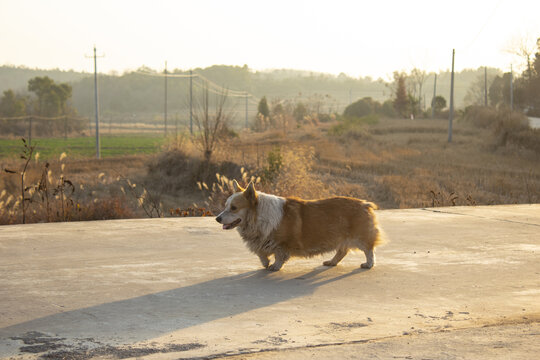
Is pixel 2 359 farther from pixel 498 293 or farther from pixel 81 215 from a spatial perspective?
pixel 81 215

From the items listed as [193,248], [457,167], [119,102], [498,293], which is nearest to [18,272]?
[193,248]

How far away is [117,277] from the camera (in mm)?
6559

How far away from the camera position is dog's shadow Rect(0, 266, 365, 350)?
192 inches

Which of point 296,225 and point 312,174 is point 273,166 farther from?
point 296,225

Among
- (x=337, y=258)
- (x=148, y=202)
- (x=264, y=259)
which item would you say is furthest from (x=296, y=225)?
(x=148, y=202)

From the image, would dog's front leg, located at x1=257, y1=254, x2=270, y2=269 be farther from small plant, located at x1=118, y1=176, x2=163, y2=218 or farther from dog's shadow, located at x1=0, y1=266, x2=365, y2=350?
small plant, located at x1=118, y1=176, x2=163, y2=218

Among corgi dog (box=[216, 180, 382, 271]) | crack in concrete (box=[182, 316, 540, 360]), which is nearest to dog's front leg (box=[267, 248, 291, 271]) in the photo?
corgi dog (box=[216, 180, 382, 271])

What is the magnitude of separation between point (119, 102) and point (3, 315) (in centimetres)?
13230

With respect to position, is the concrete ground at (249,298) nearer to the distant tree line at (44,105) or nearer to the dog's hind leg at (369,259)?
the dog's hind leg at (369,259)

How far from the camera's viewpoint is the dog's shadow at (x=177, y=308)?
16.0 ft

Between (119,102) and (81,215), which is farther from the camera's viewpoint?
(119,102)

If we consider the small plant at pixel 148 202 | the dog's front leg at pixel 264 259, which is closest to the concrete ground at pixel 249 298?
the dog's front leg at pixel 264 259

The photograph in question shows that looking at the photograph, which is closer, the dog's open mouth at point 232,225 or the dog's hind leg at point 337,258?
the dog's open mouth at point 232,225

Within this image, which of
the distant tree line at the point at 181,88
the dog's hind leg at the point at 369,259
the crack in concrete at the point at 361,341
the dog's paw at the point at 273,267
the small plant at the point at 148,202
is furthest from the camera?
the distant tree line at the point at 181,88
